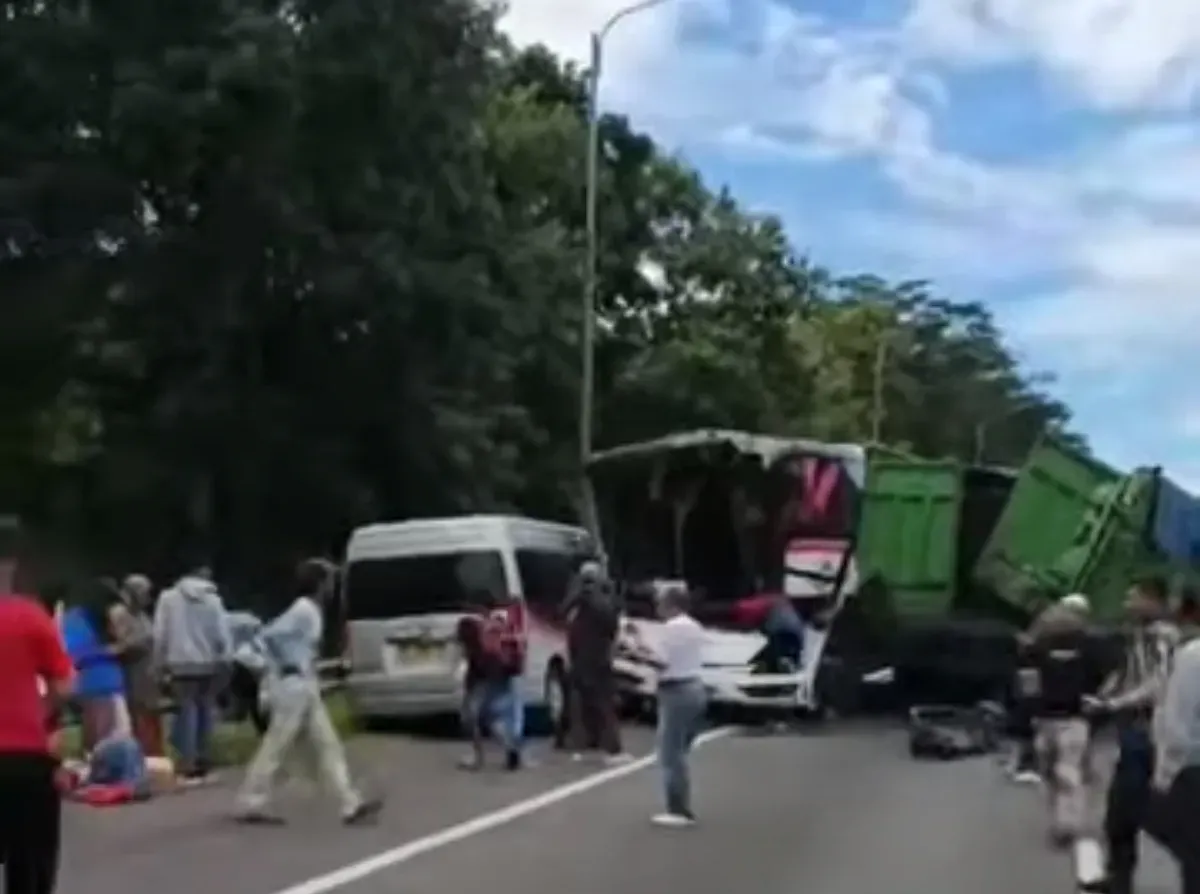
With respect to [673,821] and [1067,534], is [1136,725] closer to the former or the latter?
[673,821]

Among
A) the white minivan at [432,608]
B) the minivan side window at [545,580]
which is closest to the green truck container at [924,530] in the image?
the minivan side window at [545,580]

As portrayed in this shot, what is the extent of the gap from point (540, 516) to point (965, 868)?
3508 cm

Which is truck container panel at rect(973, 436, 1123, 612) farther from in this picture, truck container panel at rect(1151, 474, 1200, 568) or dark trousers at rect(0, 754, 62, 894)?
dark trousers at rect(0, 754, 62, 894)

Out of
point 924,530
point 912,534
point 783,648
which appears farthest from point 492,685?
point 924,530

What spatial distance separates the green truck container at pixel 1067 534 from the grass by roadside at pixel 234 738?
7101 mm

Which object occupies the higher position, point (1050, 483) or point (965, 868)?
point (1050, 483)

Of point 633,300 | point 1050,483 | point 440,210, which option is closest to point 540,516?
point 440,210

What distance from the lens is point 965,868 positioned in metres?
17.8

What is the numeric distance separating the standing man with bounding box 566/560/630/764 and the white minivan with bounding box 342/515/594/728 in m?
1.34

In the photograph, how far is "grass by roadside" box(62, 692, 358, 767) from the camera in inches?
932

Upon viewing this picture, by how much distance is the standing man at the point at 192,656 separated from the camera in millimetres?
23062

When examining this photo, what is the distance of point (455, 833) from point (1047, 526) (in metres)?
13.7

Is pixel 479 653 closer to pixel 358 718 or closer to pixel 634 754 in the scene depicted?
pixel 634 754

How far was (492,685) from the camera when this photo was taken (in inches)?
1030
